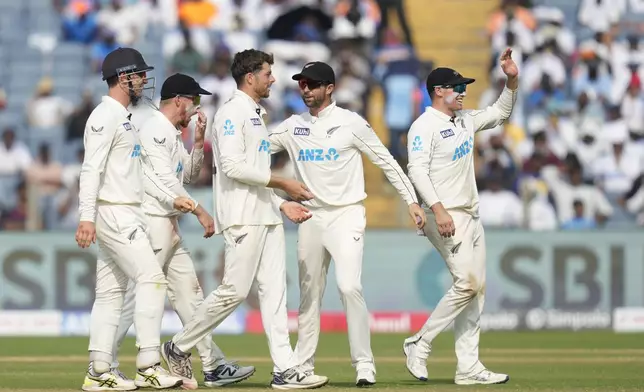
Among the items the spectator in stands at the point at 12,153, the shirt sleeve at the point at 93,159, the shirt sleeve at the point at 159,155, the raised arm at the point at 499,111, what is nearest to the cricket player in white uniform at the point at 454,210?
the raised arm at the point at 499,111

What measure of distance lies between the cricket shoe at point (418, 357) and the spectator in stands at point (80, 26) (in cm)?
1249

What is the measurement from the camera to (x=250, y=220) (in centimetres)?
880

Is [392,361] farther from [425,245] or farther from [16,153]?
[16,153]

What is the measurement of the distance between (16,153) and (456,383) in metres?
11.0

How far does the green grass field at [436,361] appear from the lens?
9164 mm

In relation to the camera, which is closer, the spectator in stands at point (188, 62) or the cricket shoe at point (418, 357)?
the cricket shoe at point (418, 357)

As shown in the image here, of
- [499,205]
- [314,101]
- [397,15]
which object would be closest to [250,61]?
[314,101]

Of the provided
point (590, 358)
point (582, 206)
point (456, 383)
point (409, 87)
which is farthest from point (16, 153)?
point (456, 383)

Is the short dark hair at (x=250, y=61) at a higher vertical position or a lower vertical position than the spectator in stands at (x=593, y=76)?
lower

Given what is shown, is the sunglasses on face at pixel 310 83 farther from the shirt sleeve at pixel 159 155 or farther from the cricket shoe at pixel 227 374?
the cricket shoe at pixel 227 374

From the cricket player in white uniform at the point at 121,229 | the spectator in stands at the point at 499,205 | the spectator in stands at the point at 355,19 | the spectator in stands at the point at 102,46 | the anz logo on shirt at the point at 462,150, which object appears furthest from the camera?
the spectator in stands at the point at 355,19

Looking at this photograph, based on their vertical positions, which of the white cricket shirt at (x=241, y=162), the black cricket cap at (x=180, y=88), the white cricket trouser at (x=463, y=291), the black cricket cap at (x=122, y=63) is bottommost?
the white cricket trouser at (x=463, y=291)

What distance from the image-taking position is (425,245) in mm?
16531

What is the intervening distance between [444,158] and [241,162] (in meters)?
1.66
